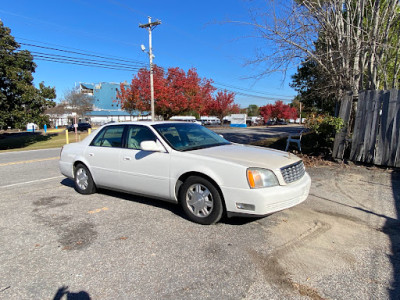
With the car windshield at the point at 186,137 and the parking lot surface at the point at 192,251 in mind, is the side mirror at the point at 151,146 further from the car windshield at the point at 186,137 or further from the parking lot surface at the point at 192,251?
the parking lot surface at the point at 192,251

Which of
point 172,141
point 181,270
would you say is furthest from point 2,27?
point 181,270

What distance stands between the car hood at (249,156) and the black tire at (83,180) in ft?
8.25

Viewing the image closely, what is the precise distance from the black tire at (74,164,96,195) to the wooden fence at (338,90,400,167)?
6.92 metres

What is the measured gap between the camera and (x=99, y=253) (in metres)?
3.32

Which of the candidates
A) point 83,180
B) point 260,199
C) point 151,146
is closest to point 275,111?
point 83,180

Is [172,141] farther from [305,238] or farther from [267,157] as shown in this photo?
[305,238]

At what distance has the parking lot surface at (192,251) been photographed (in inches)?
104

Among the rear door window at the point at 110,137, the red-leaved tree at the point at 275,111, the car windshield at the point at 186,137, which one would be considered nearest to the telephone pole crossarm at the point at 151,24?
the rear door window at the point at 110,137

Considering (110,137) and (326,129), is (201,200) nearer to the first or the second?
(110,137)

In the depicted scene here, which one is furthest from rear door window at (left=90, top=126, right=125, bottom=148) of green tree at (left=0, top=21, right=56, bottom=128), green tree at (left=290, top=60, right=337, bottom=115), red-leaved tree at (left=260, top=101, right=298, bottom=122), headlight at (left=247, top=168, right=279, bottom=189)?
red-leaved tree at (left=260, top=101, right=298, bottom=122)

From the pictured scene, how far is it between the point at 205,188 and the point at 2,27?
27.2 metres

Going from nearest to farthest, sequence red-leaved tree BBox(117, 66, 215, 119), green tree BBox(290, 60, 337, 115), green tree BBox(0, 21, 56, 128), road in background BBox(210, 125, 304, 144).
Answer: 1. green tree BBox(290, 60, 337, 115)
2. road in background BBox(210, 125, 304, 144)
3. green tree BBox(0, 21, 56, 128)
4. red-leaved tree BBox(117, 66, 215, 119)

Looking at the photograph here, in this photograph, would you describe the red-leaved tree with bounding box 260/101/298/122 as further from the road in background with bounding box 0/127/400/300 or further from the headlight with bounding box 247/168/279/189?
the headlight with bounding box 247/168/279/189

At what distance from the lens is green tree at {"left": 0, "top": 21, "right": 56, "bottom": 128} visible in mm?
21969
